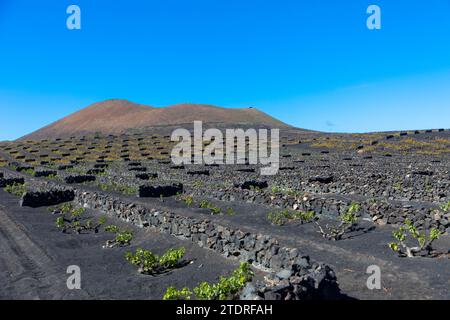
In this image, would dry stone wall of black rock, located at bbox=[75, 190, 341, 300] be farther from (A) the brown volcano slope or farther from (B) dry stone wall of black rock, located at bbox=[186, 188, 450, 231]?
(A) the brown volcano slope

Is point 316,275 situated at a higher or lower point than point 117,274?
higher

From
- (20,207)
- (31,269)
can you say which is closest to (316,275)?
(31,269)

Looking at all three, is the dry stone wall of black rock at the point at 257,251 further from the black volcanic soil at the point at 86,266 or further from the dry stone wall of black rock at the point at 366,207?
the dry stone wall of black rock at the point at 366,207

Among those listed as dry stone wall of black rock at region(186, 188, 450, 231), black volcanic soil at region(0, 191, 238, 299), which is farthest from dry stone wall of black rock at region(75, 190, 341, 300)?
dry stone wall of black rock at region(186, 188, 450, 231)

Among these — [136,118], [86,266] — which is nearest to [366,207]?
[86,266]

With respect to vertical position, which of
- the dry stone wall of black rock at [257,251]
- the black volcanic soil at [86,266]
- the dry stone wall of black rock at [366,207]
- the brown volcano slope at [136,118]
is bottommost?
the black volcanic soil at [86,266]

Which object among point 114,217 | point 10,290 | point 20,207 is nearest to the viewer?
point 10,290

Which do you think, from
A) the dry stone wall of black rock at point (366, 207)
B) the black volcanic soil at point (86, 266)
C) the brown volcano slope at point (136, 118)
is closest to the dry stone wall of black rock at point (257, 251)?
the black volcanic soil at point (86, 266)
